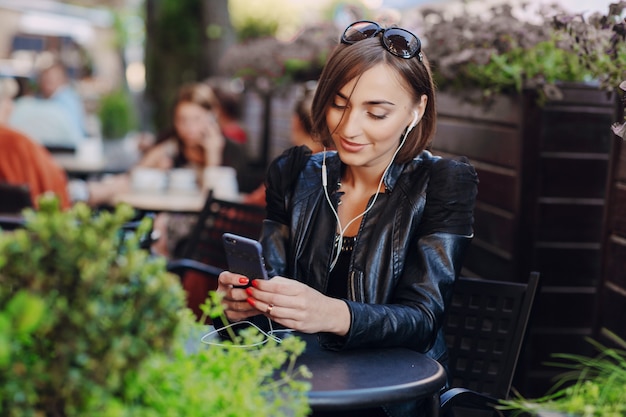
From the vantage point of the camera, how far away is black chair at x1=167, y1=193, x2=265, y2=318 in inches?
149

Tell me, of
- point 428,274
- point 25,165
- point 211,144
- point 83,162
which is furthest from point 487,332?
point 83,162

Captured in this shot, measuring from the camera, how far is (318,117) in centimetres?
239

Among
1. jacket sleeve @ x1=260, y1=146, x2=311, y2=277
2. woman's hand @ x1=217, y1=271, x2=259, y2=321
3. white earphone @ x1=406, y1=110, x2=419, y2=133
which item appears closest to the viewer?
woman's hand @ x1=217, y1=271, x2=259, y2=321

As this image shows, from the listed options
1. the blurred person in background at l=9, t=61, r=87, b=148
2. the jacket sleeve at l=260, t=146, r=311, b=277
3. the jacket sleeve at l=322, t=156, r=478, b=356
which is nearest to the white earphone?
the jacket sleeve at l=322, t=156, r=478, b=356

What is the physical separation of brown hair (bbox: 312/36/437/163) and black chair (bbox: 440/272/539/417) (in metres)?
0.41

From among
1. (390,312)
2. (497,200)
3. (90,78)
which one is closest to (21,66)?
(90,78)

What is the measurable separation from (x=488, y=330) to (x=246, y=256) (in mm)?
837

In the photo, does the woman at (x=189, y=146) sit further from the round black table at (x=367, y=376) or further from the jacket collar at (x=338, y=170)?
the round black table at (x=367, y=376)

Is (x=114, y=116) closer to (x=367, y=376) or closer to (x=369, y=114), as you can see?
(x=369, y=114)

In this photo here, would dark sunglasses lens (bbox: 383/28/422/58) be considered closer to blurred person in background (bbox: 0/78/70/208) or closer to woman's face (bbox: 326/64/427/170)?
woman's face (bbox: 326/64/427/170)

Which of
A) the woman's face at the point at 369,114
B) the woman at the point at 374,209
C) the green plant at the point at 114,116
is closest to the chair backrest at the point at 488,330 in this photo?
the woman at the point at 374,209

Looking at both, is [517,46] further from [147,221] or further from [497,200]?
[147,221]

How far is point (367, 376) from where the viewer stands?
186 centimetres

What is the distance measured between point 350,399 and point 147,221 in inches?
20.4
